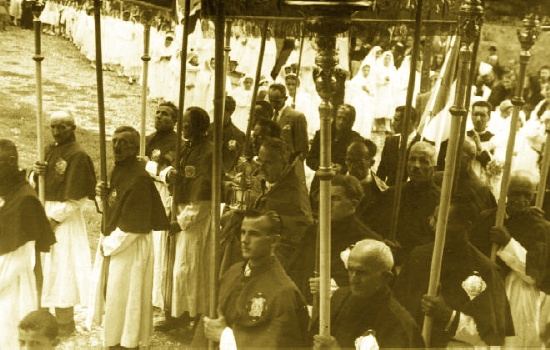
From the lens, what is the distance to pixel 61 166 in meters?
7.41

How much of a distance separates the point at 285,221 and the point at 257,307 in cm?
196

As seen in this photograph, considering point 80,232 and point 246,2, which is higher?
point 246,2

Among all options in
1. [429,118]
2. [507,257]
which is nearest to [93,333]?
[507,257]

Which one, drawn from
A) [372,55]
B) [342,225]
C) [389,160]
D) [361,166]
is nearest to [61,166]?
[361,166]

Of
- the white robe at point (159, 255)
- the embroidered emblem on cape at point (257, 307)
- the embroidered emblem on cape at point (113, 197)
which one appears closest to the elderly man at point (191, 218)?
the white robe at point (159, 255)

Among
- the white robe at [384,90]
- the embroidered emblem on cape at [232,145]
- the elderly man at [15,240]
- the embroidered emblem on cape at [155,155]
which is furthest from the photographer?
the white robe at [384,90]

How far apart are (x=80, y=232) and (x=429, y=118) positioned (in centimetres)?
491

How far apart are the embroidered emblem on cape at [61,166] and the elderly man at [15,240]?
0.78 m

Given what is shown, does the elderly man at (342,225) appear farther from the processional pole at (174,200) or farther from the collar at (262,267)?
the processional pole at (174,200)

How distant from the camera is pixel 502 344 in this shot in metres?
5.26

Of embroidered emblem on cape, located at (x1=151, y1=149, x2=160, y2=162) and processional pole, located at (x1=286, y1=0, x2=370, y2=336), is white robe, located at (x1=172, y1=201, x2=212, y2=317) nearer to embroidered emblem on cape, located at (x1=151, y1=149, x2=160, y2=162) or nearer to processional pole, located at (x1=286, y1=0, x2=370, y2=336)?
embroidered emblem on cape, located at (x1=151, y1=149, x2=160, y2=162)

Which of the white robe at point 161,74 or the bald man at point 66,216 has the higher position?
the white robe at point 161,74

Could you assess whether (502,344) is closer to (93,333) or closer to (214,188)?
(214,188)

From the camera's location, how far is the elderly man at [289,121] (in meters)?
11.4
